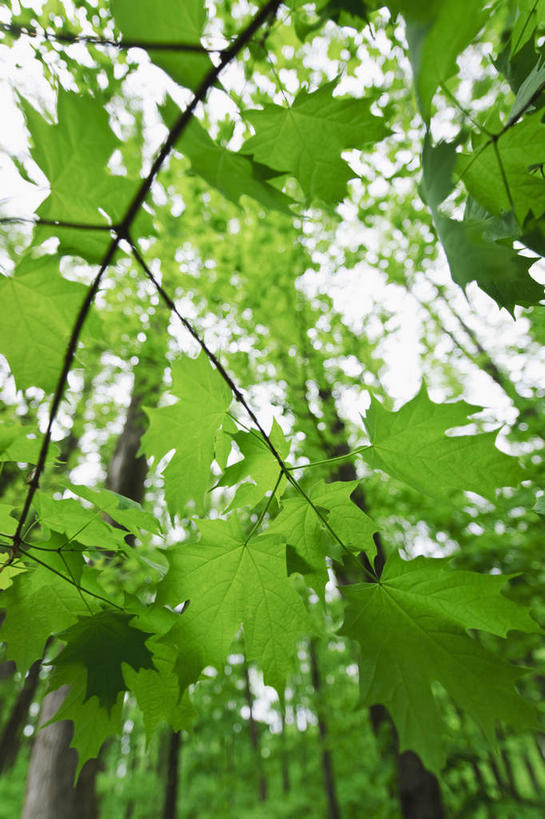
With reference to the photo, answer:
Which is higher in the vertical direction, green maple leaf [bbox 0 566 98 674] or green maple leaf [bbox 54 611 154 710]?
green maple leaf [bbox 0 566 98 674]

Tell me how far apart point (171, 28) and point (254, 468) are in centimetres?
79

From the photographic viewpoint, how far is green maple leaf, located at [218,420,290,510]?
96 centimetres

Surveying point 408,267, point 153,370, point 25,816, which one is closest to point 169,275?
point 153,370

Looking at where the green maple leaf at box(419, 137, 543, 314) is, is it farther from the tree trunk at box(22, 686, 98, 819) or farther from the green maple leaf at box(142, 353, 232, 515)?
the tree trunk at box(22, 686, 98, 819)

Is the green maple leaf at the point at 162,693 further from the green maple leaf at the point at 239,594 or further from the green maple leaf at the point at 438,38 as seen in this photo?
the green maple leaf at the point at 438,38

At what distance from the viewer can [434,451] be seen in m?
0.92

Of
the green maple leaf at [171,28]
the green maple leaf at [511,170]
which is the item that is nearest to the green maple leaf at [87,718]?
the green maple leaf at [171,28]

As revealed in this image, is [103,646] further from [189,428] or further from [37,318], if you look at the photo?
[37,318]

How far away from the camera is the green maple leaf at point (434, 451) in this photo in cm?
88

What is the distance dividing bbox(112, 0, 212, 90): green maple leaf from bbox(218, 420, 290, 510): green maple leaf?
0.62 m

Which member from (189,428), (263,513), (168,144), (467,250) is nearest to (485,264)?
(467,250)

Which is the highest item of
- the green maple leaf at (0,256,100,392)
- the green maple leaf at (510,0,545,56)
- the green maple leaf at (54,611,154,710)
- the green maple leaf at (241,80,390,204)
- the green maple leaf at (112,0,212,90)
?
the green maple leaf at (510,0,545,56)

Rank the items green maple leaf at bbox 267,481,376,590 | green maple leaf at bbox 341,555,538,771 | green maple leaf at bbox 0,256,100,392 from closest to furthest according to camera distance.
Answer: green maple leaf at bbox 341,555,538,771
green maple leaf at bbox 0,256,100,392
green maple leaf at bbox 267,481,376,590

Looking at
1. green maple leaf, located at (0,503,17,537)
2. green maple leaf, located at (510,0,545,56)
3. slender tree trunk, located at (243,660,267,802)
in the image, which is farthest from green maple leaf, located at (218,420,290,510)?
slender tree trunk, located at (243,660,267,802)
